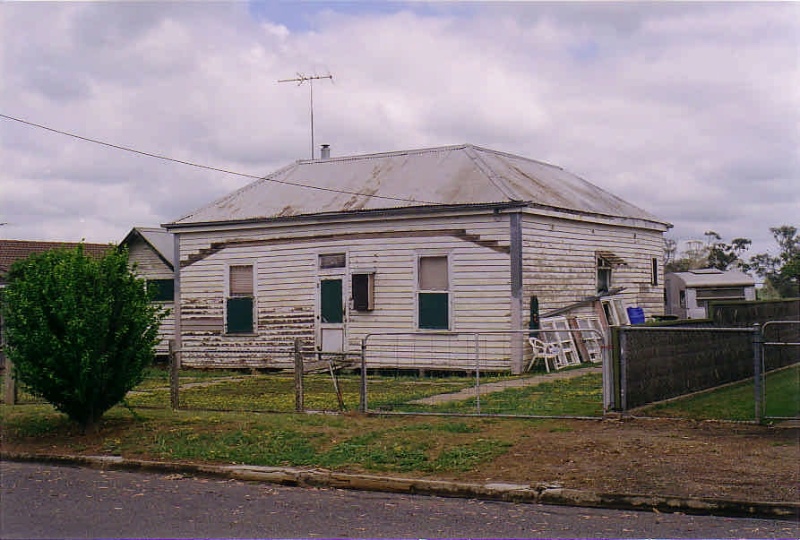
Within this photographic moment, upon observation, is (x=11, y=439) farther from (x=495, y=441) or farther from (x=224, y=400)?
(x=495, y=441)

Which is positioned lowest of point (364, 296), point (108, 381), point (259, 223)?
point (108, 381)

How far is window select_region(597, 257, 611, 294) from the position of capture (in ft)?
78.6

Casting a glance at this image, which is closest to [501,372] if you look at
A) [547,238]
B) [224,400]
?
[547,238]

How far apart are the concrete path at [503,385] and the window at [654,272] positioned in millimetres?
7027

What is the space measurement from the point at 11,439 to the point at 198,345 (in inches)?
475

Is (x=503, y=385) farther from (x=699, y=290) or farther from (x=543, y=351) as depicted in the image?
(x=699, y=290)

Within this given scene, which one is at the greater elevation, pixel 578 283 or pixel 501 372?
pixel 578 283

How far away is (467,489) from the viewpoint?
30.6ft

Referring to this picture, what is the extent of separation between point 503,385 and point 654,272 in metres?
10.9

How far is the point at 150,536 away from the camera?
751 centimetres

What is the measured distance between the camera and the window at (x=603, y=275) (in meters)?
24.0

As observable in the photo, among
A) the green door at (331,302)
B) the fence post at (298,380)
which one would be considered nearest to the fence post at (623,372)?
the fence post at (298,380)

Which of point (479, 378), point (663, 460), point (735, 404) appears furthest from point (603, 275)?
point (663, 460)

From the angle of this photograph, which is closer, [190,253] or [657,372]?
[657,372]
